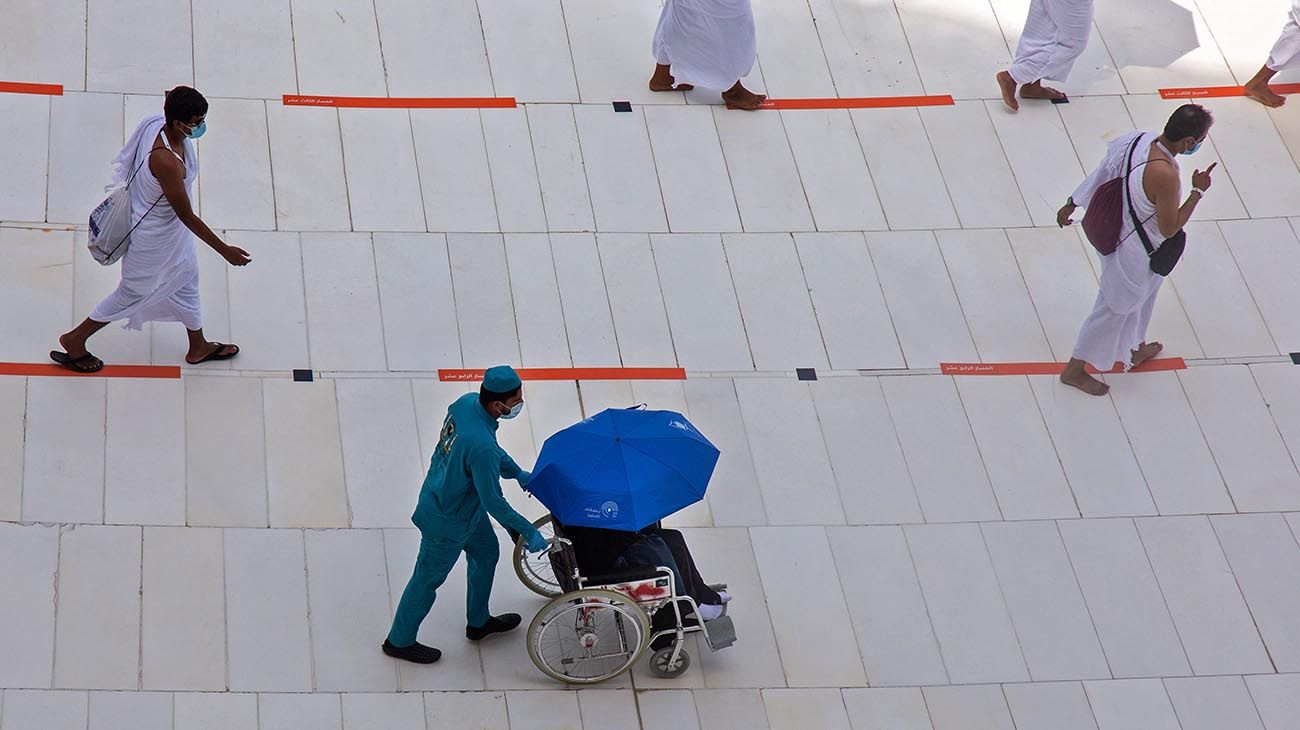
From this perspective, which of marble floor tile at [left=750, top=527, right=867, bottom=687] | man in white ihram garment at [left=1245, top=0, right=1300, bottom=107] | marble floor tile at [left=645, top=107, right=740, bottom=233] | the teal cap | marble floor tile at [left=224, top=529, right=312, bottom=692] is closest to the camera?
the teal cap

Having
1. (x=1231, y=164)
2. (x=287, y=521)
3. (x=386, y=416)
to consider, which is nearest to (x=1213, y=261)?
(x=1231, y=164)

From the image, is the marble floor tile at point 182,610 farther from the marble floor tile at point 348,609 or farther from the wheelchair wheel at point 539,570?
the wheelchair wheel at point 539,570

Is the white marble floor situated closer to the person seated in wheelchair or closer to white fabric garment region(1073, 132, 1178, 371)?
white fabric garment region(1073, 132, 1178, 371)

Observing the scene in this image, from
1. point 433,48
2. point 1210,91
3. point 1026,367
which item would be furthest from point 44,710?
point 1210,91

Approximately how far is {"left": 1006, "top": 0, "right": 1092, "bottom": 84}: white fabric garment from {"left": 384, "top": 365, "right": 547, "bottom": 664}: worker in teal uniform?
4937 millimetres

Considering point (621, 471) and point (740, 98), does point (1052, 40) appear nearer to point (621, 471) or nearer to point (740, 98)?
point (740, 98)

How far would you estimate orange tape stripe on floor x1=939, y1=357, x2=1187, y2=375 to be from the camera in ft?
26.6

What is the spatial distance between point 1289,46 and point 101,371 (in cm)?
743

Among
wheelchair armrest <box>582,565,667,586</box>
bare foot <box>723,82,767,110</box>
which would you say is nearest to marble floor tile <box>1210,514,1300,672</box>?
wheelchair armrest <box>582,565,667,586</box>

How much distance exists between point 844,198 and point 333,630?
4.11m

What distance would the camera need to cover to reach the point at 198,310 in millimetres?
7352

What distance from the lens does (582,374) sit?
25.7ft

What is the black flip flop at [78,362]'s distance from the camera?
7367 mm

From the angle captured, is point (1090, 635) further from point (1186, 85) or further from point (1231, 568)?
point (1186, 85)
